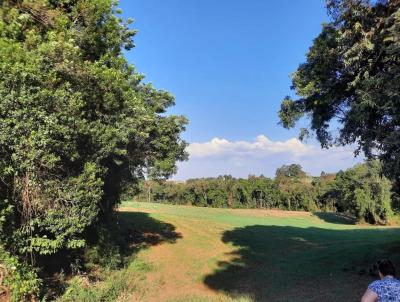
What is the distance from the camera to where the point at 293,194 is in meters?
71.3

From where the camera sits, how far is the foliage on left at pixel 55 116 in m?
10.8

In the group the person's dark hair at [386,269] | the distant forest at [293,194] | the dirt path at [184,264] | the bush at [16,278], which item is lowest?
the dirt path at [184,264]

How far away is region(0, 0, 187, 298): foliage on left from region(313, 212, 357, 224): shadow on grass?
Result: 49.7 m

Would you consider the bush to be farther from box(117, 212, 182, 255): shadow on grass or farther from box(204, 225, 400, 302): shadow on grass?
box(117, 212, 182, 255): shadow on grass

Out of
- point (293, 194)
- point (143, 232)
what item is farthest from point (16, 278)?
point (293, 194)

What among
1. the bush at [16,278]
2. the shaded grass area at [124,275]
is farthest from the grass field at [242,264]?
the bush at [16,278]

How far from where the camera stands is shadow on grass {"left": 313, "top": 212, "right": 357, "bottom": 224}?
A: 59.1 meters

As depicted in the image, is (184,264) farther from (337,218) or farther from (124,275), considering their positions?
(337,218)

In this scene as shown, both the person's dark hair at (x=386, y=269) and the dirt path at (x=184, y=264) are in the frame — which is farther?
the dirt path at (x=184, y=264)

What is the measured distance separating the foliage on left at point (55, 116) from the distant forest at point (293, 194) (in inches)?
1643

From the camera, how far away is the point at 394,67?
12539 millimetres

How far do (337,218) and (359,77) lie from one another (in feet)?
169

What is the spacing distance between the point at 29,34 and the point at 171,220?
25.8m

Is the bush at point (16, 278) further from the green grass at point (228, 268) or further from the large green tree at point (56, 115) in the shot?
the green grass at point (228, 268)
